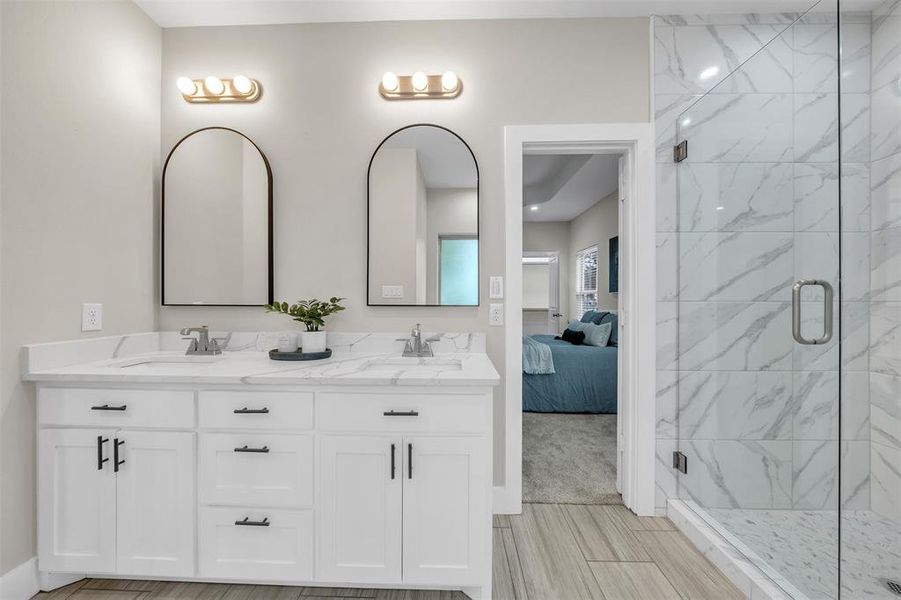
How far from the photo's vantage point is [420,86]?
77.6 inches

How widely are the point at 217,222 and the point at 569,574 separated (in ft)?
7.83

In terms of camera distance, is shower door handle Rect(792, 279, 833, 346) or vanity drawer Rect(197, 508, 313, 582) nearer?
vanity drawer Rect(197, 508, 313, 582)

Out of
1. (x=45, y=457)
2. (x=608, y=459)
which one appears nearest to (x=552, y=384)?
(x=608, y=459)

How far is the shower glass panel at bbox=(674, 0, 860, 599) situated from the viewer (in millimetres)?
1592

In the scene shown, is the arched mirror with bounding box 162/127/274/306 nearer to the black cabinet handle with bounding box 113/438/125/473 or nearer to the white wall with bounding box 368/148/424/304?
the white wall with bounding box 368/148/424/304

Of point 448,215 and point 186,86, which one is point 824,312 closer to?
point 448,215

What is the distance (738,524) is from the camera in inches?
67.3

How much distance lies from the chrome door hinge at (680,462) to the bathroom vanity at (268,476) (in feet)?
3.98

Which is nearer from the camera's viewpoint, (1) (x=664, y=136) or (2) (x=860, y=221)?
(2) (x=860, y=221)

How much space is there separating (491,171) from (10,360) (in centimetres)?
213

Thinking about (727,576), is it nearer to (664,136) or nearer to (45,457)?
(664,136)

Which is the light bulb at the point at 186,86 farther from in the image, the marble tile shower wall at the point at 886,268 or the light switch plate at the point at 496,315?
the marble tile shower wall at the point at 886,268

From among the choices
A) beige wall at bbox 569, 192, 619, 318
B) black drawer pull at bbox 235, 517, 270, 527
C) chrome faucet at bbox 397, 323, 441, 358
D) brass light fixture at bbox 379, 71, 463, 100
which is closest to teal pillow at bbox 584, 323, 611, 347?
beige wall at bbox 569, 192, 619, 318

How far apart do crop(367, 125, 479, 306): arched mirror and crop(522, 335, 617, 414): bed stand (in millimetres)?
2026
